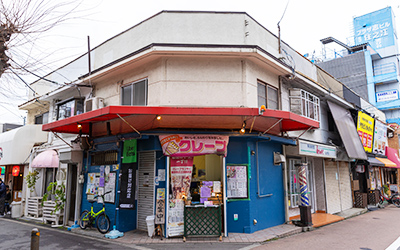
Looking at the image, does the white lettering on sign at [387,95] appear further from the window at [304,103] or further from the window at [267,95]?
the window at [267,95]

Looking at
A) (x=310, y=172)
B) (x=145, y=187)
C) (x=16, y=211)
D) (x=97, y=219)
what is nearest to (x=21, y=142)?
(x=16, y=211)

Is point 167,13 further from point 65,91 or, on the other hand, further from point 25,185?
point 25,185

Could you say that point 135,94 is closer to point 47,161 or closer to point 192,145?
point 192,145

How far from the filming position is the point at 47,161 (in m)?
12.9

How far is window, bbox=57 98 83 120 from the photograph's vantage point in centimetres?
1303

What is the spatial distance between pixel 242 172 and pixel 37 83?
13.8m

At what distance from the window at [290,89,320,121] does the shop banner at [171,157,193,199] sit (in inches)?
224

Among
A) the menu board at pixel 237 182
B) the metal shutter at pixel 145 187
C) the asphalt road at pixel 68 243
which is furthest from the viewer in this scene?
the metal shutter at pixel 145 187

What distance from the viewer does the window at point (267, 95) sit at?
35.1 ft

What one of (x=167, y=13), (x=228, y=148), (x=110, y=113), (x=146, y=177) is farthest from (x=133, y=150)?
(x=167, y=13)

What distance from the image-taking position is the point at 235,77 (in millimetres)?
9797

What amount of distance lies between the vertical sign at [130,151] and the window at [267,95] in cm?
492

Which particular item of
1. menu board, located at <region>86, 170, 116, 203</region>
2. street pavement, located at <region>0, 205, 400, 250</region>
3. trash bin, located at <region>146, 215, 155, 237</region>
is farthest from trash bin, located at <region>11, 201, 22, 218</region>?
trash bin, located at <region>146, 215, 155, 237</region>

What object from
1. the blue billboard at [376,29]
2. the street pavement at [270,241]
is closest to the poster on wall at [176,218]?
the street pavement at [270,241]
